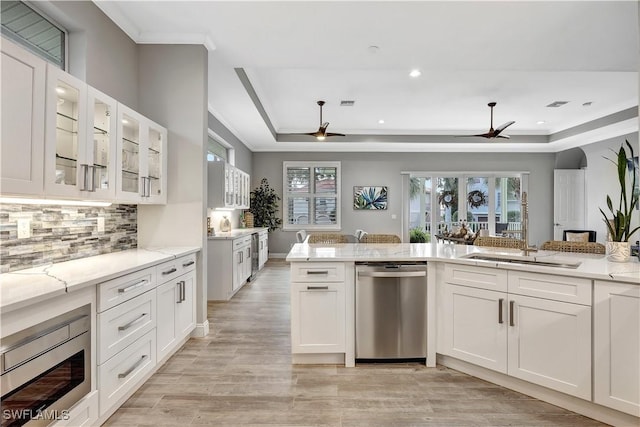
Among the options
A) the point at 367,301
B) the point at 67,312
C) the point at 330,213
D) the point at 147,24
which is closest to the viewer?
the point at 67,312

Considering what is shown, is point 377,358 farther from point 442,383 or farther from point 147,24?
point 147,24

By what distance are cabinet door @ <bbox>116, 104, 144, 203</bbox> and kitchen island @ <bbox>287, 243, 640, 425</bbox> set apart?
1422 millimetres

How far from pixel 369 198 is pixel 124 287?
724cm

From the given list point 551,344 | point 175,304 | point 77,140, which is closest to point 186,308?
point 175,304

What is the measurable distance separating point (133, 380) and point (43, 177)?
4.51ft

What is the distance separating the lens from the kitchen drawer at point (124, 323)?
1.91 meters

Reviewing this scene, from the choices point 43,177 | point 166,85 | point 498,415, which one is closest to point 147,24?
point 166,85

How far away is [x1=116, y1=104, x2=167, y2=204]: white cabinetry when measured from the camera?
103 inches

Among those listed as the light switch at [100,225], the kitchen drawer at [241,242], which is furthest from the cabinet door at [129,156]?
the kitchen drawer at [241,242]

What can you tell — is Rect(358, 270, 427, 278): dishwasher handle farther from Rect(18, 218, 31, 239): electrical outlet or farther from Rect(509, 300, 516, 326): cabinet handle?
Rect(18, 218, 31, 239): electrical outlet

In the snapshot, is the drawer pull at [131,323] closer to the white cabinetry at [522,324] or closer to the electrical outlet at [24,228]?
the electrical outlet at [24,228]

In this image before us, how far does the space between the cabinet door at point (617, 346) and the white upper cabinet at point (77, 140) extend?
3229mm

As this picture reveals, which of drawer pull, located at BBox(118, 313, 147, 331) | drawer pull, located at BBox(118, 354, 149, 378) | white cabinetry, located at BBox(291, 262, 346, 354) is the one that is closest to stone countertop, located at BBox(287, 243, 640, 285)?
white cabinetry, located at BBox(291, 262, 346, 354)

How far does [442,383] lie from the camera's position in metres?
2.50
